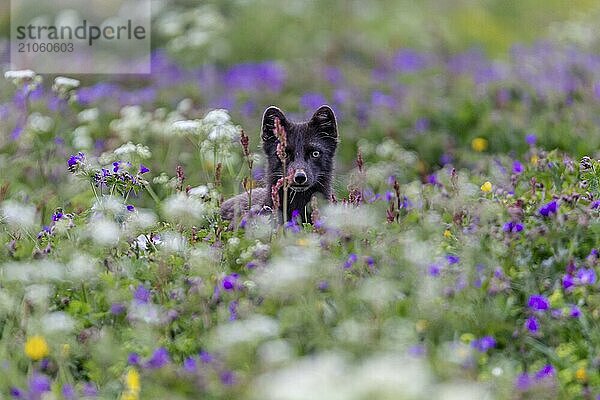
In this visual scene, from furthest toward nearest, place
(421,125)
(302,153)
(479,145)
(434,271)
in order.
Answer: (421,125) → (479,145) → (302,153) → (434,271)

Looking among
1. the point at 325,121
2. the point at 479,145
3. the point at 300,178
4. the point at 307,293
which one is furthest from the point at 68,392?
the point at 479,145

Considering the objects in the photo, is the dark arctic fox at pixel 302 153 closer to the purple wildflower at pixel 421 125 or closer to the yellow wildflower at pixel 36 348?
the yellow wildflower at pixel 36 348

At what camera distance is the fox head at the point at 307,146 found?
7000mm

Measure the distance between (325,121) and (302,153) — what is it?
0.29 meters

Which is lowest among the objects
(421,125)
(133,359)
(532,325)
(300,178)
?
(133,359)

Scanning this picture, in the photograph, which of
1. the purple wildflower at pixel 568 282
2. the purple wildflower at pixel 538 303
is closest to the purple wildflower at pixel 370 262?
the purple wildflower at pixel 538 303

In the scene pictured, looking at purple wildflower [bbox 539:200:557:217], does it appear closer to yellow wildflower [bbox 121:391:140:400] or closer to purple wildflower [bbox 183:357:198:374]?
purple wildflower [bbox 183:357:198:374]

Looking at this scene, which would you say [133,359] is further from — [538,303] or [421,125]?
[421,125]

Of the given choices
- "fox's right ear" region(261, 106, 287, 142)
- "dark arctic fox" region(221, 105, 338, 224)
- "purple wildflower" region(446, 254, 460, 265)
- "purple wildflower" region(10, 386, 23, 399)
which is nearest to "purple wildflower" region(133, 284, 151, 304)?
"purple wildflower" region(10, 386, 23, 399)

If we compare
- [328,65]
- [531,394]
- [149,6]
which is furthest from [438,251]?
[149,6]

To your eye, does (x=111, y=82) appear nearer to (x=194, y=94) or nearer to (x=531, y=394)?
(x=194, y=94)

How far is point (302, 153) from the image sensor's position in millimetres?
7023

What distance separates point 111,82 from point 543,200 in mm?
7957

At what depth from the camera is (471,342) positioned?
14.5 feet
